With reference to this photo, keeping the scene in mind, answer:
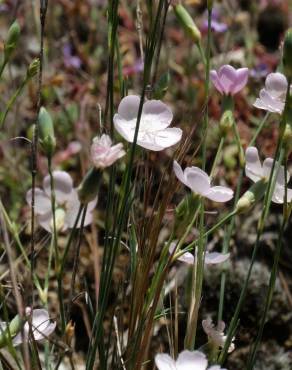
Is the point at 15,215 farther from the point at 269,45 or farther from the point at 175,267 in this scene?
the point at 269,45

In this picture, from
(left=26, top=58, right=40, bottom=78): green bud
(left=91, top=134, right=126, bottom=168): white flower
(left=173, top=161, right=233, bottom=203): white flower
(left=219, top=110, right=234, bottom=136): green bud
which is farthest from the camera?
(left=219, top=110, right=234, bottom=136): green bud

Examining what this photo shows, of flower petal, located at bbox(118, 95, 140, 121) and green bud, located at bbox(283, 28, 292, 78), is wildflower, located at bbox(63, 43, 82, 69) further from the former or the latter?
green bud, located at bbox(283, 28, 292, 78)

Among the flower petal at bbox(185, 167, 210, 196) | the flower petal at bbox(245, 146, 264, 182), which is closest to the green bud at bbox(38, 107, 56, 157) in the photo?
the flower petal at bbox(185, 167, 210, 196)

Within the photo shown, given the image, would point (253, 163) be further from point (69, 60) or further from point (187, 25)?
point (69, 60)

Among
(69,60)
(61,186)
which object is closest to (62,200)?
(61,186)

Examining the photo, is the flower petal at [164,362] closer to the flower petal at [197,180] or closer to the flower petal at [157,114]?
the flower petal at [197,180]

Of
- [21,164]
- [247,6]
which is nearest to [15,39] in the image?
[21,164]
